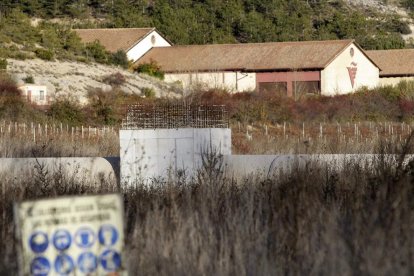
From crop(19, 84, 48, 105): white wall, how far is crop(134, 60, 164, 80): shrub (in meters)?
13.1

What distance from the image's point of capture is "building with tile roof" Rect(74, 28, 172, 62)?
64750 millimetres

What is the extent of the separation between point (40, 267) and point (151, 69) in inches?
2058

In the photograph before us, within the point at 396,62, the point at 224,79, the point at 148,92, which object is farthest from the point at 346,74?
the point at 148,92

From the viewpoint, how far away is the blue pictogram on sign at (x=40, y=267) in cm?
716

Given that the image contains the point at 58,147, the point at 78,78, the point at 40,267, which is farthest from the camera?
the point at 78,78

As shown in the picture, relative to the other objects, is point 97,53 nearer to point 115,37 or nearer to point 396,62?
point 115,37

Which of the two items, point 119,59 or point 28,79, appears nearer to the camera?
point 28,79

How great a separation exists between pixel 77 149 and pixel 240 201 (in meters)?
14.0

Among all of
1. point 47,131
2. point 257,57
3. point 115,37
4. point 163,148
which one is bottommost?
point 163,148

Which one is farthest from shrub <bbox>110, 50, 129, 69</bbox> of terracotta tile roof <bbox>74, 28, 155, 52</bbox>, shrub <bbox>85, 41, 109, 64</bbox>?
terracotta tile roof <bbox>74, 28, 155, 52</bbox>

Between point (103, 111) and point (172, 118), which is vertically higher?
point (103, 111)

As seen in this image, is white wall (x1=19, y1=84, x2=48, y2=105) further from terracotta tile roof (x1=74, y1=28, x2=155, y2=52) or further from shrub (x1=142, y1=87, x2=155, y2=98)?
terracotta tile roof (x1=74, y1=28, x2=155, y2=52)

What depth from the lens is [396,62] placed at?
65438mm

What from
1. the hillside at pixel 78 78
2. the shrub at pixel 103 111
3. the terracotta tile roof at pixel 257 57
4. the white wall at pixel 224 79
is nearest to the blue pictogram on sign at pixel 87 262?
the shrub at pixel 103 111
